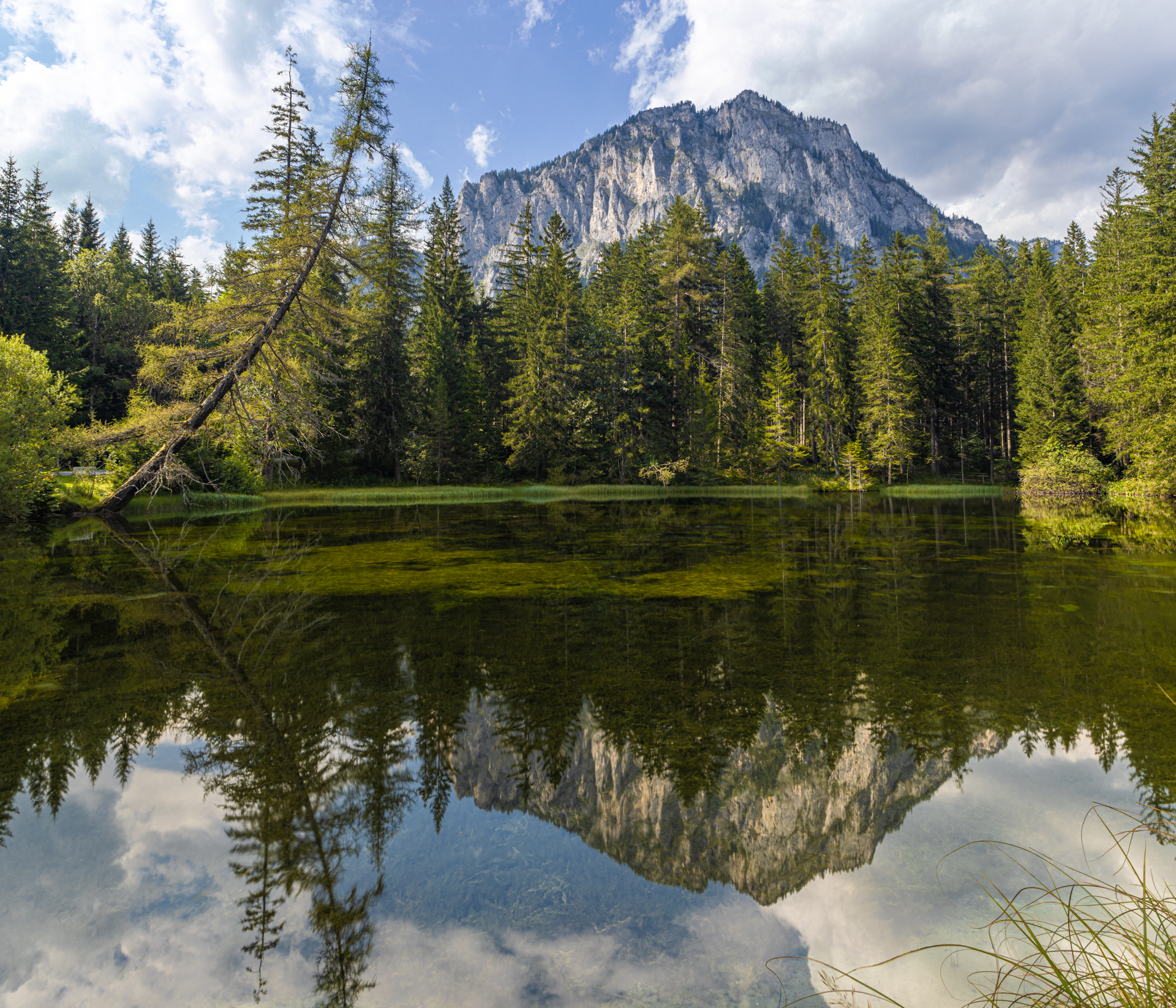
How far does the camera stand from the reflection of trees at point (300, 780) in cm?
260

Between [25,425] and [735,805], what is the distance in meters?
21.6

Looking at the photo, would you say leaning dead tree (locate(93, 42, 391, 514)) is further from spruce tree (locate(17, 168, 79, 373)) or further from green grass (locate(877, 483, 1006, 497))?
green grass (locate(877, 483, 1006, 497))

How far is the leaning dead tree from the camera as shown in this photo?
19609 mm

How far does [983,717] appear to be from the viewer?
4.62 meters

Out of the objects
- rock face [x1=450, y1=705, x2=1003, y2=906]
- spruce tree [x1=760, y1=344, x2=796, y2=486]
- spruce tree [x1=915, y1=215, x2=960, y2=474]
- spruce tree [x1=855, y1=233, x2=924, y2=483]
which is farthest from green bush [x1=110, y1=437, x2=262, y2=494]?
spruce tree [x1=915, y1=215, x2=960, y2=474]

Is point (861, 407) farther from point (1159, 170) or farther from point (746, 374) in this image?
point (1159, 170)

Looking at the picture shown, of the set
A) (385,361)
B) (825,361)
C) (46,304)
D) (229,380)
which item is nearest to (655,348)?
(825,361)

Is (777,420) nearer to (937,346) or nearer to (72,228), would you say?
(937,346)

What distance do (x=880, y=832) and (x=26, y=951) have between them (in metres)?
3.93

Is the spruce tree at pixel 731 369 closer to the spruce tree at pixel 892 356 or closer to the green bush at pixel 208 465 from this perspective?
the spruce tree at pixel 892 356

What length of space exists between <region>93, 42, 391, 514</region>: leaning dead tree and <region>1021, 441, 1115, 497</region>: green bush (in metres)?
39.4

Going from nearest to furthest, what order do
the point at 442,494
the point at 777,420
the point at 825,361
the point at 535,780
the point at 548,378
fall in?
1. the point at 535,780
2. the point at 442,494
3. the point at 548,378
4. the point at 777,420
5. the point at 825,361

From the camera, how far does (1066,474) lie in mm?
36344

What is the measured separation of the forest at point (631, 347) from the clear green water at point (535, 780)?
1691 centimetres
